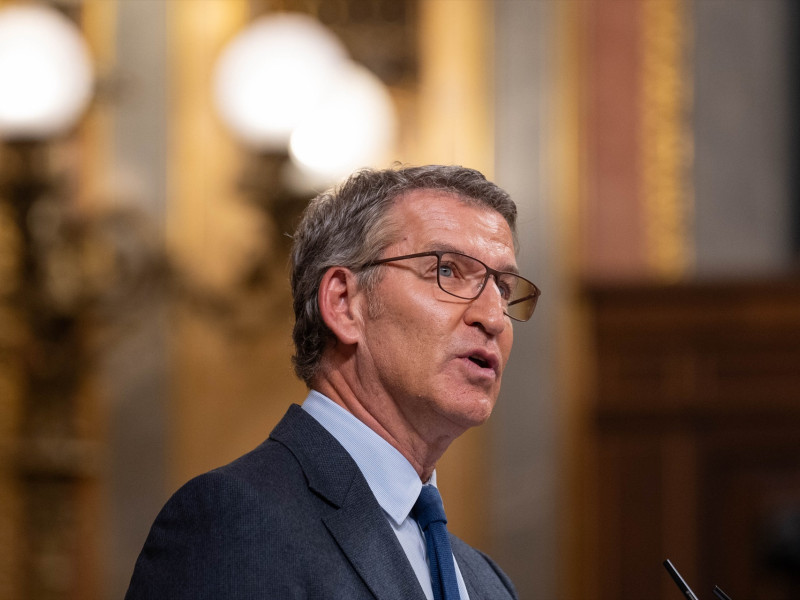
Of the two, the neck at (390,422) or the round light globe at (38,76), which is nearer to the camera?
the neck at (390,422)

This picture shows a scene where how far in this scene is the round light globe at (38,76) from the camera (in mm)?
3477

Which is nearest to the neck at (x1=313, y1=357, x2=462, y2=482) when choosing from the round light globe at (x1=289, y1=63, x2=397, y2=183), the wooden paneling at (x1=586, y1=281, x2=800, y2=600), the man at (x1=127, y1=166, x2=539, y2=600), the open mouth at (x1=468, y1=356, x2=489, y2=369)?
the man at (x1=127, y1=166, x2=539, y2=600)

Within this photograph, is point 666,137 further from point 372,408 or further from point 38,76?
point 372,408

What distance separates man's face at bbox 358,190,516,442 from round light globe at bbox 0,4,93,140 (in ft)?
7.06

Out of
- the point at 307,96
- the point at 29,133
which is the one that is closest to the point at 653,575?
the point at 307,96

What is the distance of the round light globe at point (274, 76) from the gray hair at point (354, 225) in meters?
1.79

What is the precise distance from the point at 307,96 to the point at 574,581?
79.6 inches

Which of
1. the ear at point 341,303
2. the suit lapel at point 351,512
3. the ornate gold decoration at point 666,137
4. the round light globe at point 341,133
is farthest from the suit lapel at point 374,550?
the ornate gold decoration at point 666,137

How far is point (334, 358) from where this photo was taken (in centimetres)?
172

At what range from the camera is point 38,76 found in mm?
3504

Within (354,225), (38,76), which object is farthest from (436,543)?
(38,76)

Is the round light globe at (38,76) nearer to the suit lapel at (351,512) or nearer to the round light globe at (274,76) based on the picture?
the round light globe at (274,76)

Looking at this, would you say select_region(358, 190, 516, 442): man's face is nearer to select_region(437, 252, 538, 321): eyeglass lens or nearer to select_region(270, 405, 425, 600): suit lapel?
select_region(437, 252, 538, 321): eyeglass lens

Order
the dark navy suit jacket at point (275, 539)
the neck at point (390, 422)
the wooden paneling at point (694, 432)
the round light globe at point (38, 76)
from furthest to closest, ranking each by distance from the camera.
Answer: the wooden paneling at point (694, 432) → the round light globe at point (38, 76) → the neck at point (390, 422) → the dark navy suit jacket at point (275, 539)
